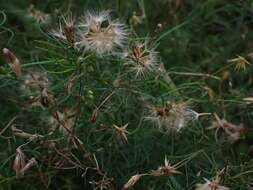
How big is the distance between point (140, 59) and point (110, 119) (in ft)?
0.72

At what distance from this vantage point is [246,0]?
77.4 inches

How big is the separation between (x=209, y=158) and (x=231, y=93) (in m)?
0.32

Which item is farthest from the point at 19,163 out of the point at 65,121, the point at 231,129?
the point at 231,129

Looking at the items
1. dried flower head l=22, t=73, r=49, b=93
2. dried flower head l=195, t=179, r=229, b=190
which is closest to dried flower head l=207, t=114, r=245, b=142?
dried flower head l=195, t=179, r=229, b=190

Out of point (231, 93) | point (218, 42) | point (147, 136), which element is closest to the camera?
point (147, 136)

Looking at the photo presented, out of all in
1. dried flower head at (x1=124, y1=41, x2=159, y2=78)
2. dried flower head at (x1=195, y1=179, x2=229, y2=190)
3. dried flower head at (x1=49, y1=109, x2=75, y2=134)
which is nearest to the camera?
dried flower head at (x1=195, y1=179, x2=229, y2=190)

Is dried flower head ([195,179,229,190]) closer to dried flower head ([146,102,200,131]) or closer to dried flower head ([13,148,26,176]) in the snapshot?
dried flower head ([146,102,200,131])

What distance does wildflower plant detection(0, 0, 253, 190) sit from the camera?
154 cm

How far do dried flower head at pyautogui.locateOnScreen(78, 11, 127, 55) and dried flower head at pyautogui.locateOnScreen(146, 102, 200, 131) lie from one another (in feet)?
0.65

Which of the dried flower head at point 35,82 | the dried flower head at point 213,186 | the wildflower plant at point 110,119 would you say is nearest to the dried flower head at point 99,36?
the wildflower plant at point 110,119

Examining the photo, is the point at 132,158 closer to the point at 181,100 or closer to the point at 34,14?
the point at 181,100

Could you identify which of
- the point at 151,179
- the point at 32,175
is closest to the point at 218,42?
the point at 151,179

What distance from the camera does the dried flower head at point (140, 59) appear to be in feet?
5.04

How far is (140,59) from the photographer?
1541 millimetres
